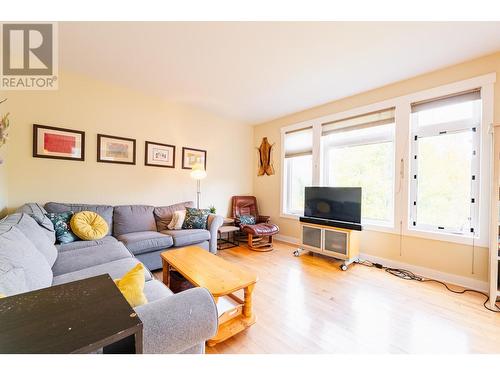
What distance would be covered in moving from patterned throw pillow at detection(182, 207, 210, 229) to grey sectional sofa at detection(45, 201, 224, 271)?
0.09 m

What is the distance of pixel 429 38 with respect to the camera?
1.90 metres

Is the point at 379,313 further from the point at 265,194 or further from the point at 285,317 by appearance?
the point at 265,194

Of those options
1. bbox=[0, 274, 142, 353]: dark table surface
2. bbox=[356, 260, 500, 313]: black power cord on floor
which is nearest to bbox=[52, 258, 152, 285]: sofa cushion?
bbox=[0, 274, 142, 353]: dark table surface

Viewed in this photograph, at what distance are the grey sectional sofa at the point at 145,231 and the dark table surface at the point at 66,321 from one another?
1804 mm

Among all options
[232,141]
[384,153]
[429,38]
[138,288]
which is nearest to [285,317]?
[138,288]

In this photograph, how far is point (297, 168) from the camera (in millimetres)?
4102

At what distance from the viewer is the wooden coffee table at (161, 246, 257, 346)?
4.70 feet

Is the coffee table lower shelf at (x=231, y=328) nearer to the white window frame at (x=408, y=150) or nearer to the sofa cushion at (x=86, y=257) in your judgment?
the sofa cushion at (x=86, y=257)

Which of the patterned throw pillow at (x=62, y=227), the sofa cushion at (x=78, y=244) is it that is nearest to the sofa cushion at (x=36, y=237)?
the sofa cushion at (x=78, y=244)

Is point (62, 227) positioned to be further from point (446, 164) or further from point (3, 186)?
point (446, 164)

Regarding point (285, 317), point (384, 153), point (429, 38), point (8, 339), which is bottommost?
point (285, 317)

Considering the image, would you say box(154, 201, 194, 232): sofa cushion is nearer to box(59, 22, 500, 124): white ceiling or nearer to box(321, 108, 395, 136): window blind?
box(59, 22, 500, 124): white ceiling

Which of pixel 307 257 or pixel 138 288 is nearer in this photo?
pixel 138 288

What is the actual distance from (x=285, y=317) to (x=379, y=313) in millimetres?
831
